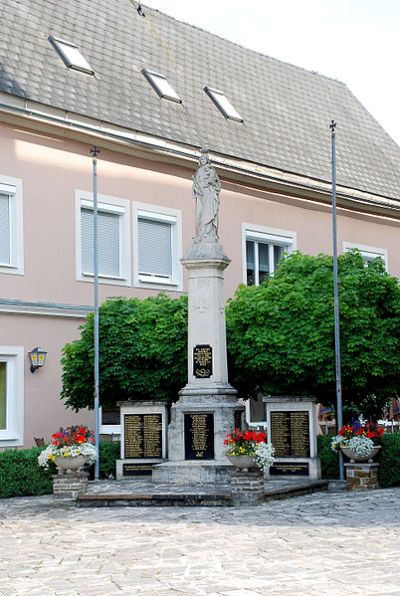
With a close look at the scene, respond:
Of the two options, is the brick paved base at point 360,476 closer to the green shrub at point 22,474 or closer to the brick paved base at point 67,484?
the brick paved base at point 67,484

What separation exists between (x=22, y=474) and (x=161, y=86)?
41.2 feet

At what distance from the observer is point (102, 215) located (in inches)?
980

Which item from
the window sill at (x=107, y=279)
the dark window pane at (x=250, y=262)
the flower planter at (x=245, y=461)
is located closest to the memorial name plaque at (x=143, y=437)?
the flower planter at (x=245, y=461)

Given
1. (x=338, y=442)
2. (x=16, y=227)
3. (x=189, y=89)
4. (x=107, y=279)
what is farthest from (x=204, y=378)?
(x=189, y=89)

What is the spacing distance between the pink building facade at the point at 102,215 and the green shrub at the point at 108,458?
2.65 m

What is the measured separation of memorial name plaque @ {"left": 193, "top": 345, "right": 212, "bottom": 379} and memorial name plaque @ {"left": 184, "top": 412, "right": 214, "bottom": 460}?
28.9 inches

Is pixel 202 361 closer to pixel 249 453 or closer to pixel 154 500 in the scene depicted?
pixel 249 453

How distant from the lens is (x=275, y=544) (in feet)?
38.6

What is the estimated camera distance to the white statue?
1920 cm

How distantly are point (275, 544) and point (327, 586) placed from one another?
2718 mm

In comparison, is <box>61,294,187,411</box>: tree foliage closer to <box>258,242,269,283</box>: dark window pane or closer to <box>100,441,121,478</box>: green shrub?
<box>100,441,121,478</box>: green shrub

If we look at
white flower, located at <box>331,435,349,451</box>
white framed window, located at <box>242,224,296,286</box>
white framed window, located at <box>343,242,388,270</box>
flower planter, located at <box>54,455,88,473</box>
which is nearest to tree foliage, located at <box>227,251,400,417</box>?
white flower, located at <box>331,435,349,451</box>

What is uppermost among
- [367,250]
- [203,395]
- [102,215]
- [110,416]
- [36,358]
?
[367,250]

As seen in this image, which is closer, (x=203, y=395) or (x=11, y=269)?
(x=203, y=395)
